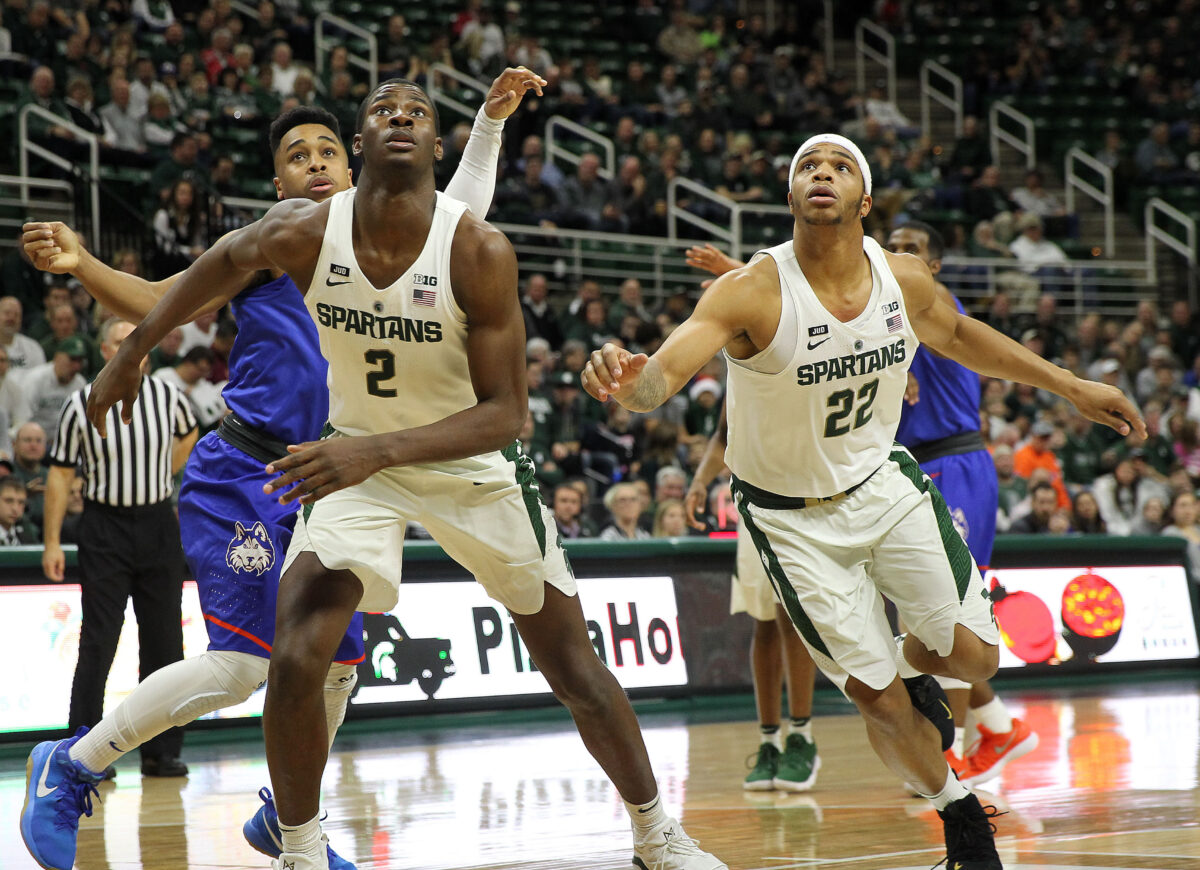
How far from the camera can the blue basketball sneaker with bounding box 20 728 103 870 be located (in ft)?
14.6

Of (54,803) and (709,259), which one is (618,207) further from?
(54,803)

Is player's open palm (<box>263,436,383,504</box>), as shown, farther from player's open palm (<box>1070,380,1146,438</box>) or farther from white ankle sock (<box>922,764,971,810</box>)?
player's open palm (<box>1070,380,1146,438</box>)

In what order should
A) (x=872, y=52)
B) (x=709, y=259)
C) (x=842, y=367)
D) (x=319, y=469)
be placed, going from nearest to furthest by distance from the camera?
1. (x=319, y=469)
2. (x=842, y=367)
3. (x=709, y=259)
4. (x=872, y=52)

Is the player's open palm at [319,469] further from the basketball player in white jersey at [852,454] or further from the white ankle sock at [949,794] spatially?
the white ankle sock at [949,794]

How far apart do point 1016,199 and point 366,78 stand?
8655 millimetres

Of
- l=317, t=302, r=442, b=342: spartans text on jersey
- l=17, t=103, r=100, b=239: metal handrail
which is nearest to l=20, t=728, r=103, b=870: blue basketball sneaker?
l=317, t=302, r=442, b=342: spartans text on jersey

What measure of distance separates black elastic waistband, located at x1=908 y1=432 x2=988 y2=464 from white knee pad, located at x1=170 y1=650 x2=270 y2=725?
3169mm

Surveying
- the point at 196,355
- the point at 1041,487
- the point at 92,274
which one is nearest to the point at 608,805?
the point at 92,274

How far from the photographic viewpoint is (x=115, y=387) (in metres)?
4.11

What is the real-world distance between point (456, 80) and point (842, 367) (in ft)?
43.6

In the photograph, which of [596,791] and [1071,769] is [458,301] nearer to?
[596,791]

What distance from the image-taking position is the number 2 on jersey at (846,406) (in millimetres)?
4508

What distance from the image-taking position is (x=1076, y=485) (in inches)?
595

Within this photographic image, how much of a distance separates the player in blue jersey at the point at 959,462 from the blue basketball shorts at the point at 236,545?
289cm
